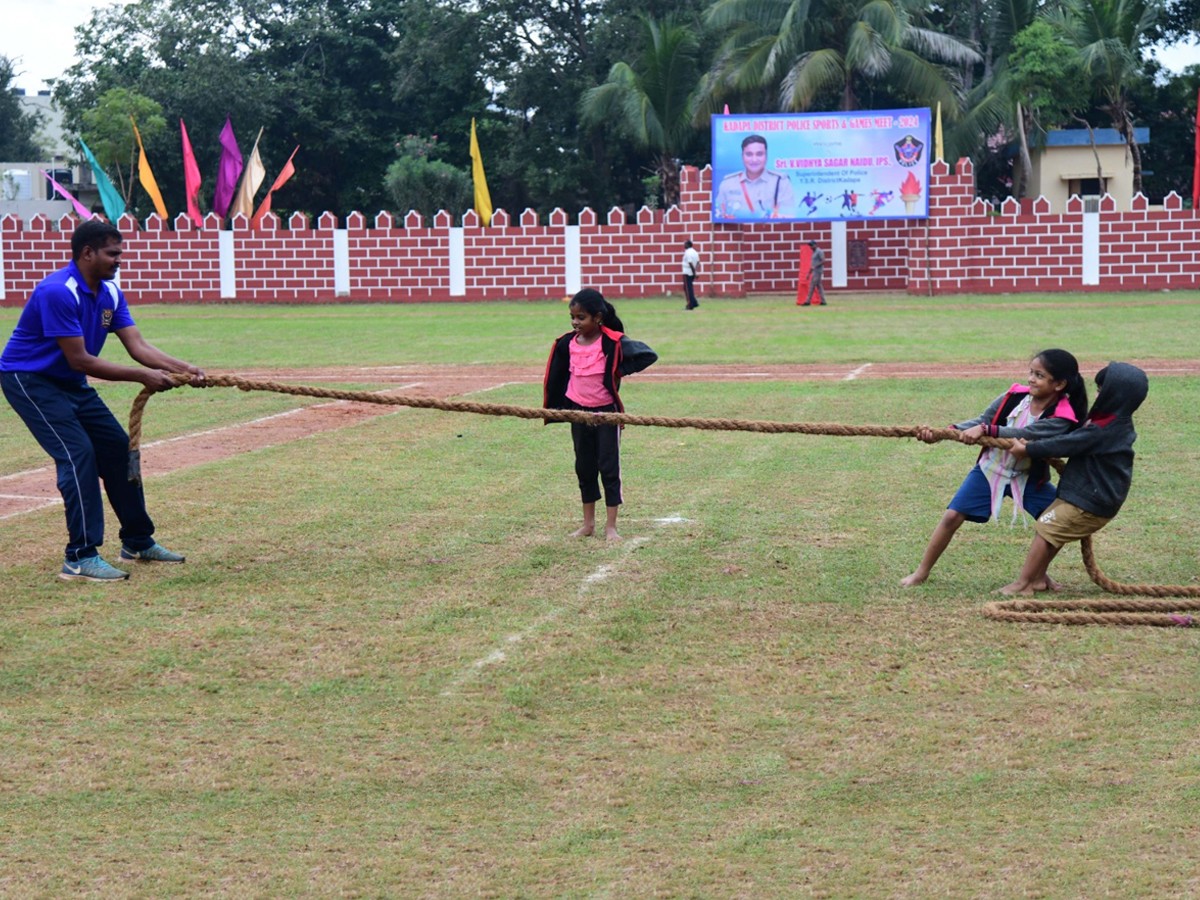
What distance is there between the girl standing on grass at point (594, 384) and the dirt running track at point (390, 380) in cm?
367

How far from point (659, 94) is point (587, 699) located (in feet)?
130

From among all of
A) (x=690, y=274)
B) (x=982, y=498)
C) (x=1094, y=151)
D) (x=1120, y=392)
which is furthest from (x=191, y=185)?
(x=1120, y=392)

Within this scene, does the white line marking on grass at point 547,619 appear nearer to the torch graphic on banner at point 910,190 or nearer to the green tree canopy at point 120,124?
the torch graphic on banner at point 910,190

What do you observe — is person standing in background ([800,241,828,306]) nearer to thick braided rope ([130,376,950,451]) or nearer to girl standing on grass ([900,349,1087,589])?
thick braided rope ([130,376,950,451])

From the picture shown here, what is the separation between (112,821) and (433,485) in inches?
231

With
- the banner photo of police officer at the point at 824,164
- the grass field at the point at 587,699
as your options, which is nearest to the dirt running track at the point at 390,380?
the grass field at the point at 587,699

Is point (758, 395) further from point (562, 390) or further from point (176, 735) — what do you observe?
point (176, 735)

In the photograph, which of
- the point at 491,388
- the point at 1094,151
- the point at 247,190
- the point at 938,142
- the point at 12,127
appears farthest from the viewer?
the point at 12,127

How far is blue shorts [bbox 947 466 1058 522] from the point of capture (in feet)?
22.5

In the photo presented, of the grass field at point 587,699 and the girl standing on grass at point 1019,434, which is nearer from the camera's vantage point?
the grass field at point 587,699

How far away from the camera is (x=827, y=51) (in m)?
39.6

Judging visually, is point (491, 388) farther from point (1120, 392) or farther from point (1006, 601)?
point (1120, 392)

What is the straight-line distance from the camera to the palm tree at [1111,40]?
39.8 metres

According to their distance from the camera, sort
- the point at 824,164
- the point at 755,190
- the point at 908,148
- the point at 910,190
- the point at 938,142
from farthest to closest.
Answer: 1. the point at 938,142
2. the point at 755,190
3. the point at 910,190
4. the point at 824,164
5. the point at 908,148
